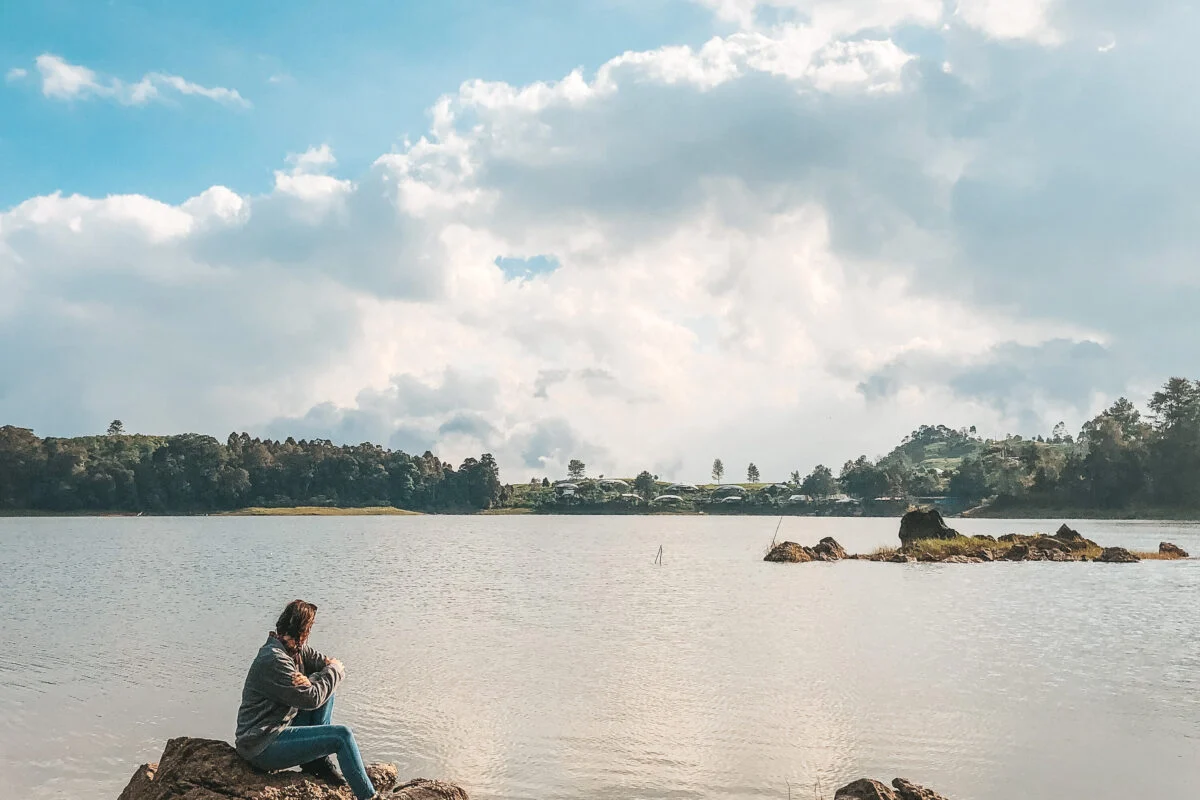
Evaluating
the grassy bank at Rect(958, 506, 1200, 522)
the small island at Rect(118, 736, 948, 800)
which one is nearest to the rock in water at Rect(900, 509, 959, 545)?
the small island at Rect(118, 736, 948, 800)

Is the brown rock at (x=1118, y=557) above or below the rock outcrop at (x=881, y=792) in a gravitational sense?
below

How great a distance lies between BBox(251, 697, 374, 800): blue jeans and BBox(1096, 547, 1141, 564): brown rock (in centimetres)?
7111

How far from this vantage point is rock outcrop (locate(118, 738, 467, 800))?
10.2 meters

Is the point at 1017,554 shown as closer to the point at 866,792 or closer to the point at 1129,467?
the point at 866,792

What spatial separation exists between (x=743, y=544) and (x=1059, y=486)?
114781 millimetres

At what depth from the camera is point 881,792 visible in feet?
38.3

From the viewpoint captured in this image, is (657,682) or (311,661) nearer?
(311,661)

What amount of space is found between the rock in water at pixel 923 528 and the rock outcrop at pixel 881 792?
224 feet

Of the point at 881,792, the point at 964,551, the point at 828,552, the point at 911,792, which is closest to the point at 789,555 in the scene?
the point at 828,552

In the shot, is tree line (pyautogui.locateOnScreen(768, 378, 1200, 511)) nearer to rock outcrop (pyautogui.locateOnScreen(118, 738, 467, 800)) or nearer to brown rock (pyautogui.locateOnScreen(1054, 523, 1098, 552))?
brown rock (pyautogui.locateOnScreen(1054, 523, 1098, 552))

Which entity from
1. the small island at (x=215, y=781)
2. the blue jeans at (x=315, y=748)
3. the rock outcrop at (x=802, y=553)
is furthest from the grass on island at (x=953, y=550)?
the small island at (x=215, y=781)

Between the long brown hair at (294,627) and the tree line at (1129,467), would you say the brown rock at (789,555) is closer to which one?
the long brown hair at (294,627)

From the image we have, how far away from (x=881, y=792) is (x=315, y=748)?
24.6 feet

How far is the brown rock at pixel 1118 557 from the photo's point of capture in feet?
220
